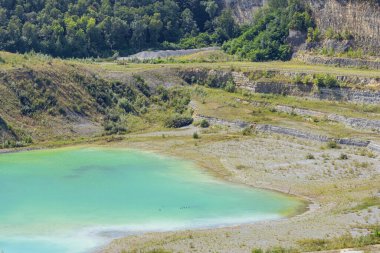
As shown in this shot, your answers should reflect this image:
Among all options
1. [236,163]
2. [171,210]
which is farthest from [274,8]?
[171,210]

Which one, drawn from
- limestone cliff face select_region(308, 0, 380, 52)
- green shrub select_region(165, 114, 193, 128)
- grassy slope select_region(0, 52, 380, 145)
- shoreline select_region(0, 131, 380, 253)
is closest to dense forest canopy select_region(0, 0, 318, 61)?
limestone cliff face select_region(308, 0, 380, 52)

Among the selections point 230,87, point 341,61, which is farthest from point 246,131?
point 341,61

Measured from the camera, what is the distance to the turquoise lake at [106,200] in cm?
4322

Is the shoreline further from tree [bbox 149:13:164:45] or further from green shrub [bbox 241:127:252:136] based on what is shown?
tree [bbox 149:13:164:45]

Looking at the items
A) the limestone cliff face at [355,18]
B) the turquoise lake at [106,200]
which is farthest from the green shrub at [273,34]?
the turquoise lake at [106,200]

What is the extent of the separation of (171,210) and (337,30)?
52087 millimetres

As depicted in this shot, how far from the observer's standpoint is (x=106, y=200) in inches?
1994

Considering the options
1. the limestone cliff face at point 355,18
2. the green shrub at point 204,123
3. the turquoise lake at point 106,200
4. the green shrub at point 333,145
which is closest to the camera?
the turquoise lake at point 106,200

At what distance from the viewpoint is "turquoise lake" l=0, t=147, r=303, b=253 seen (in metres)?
43.2

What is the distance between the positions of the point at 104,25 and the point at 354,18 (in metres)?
32.8

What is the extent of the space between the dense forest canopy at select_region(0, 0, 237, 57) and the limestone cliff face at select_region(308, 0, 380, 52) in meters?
18.0

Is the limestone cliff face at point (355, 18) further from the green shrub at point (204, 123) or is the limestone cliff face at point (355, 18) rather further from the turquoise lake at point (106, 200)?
the turquoise lake at point (106, 200)

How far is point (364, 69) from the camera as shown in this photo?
282 ft

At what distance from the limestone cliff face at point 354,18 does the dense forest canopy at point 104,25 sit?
57.8 ft
